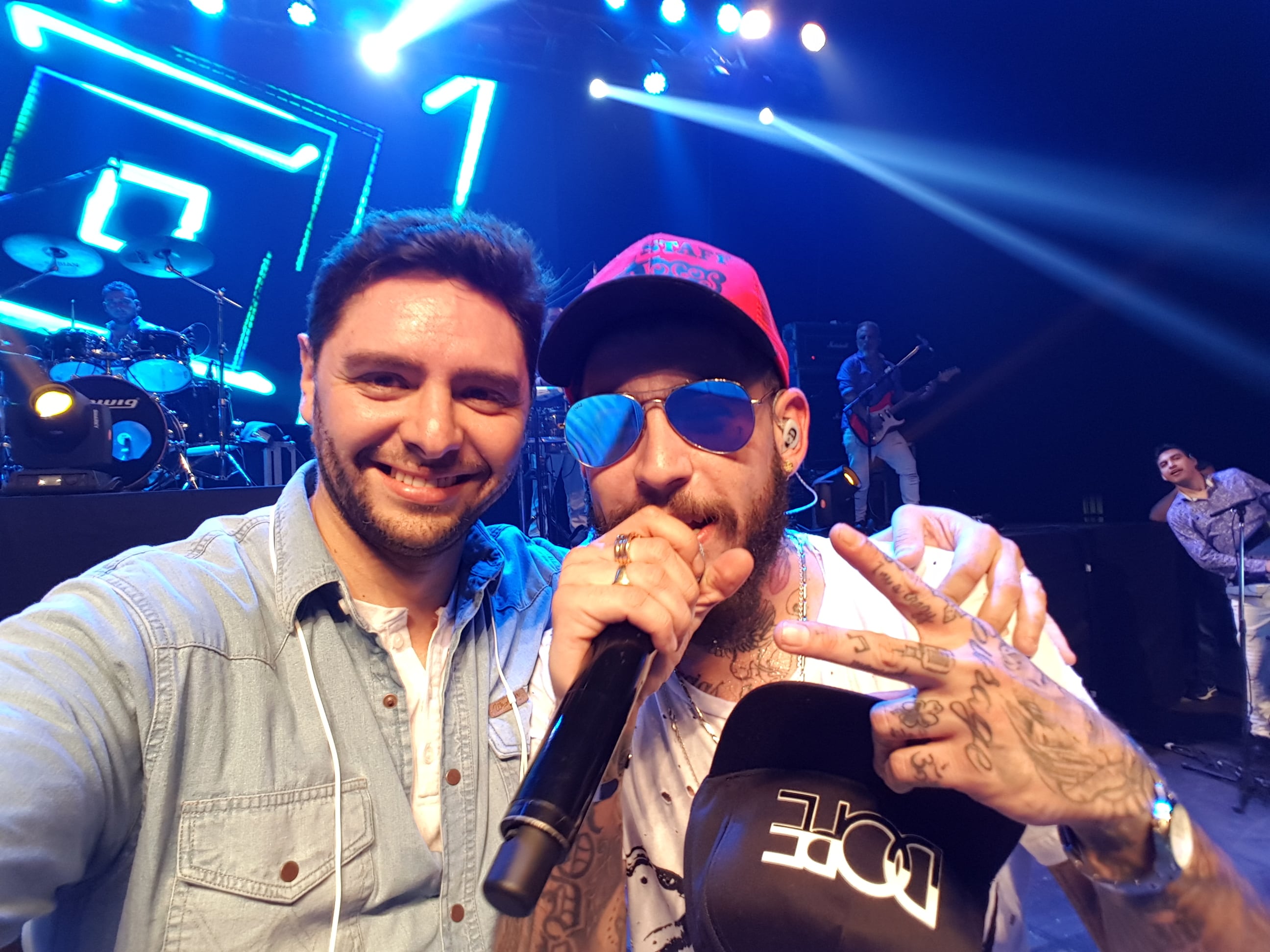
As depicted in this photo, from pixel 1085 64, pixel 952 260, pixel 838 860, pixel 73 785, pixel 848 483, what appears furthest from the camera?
pixel 952 260

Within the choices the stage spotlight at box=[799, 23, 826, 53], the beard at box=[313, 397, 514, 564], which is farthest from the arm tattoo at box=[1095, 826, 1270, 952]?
the stage spotlight at box=[799, 23, 826, 53]

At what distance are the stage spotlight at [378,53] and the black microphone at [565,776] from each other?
343 inches

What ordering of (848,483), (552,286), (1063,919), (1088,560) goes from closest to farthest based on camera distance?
1. (552,286)
2. (1063,919)
3. (1088,560)
4. (848,483)

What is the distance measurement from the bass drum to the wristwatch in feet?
18.0

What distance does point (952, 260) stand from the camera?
30.5 ft

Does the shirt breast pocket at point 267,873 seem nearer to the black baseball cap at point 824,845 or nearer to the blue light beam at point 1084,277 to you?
the black baseball cap at point 824,845

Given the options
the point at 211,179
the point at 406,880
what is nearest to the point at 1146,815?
the point at 406,880

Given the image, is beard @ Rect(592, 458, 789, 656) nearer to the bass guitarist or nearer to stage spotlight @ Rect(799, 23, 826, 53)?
the bass guitarist

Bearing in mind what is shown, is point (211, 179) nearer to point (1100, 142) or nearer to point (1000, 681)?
point (1000, 681)

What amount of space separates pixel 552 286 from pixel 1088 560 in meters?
5.63

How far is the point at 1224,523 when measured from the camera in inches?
214

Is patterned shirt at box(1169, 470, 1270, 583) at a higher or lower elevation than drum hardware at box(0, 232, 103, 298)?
lower

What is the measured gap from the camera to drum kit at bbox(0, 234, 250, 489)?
512 centimetres

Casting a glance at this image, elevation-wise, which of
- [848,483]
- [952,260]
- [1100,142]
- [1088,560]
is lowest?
[1088,560]
